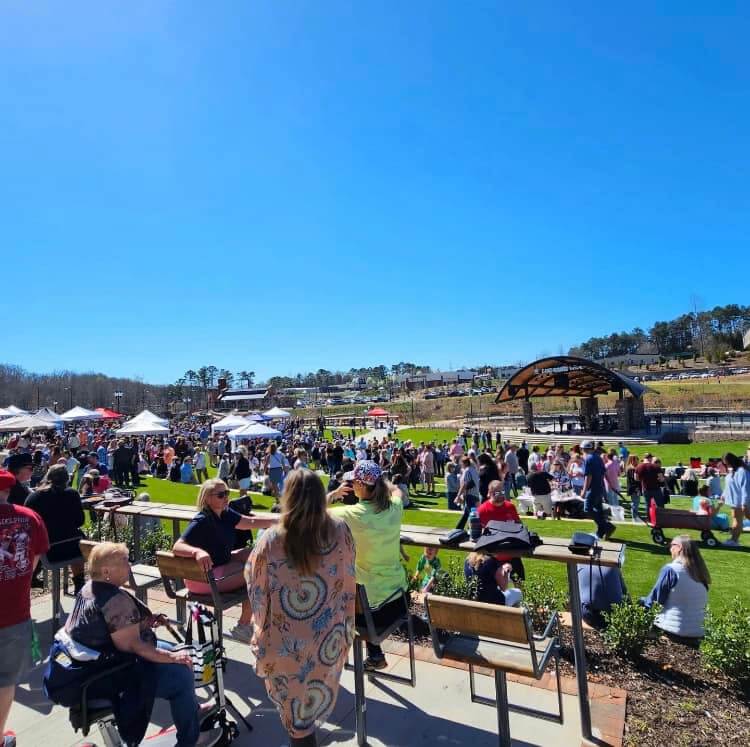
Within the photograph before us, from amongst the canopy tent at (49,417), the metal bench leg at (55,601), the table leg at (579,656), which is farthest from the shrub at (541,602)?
the canopy tent at (49,417)

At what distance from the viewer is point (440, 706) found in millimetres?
3117

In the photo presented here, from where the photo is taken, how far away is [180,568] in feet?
10.5

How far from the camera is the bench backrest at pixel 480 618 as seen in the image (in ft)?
7.88

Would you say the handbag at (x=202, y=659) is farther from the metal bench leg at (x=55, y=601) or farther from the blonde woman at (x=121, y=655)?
the metal bench leg at (x=55, y=601)

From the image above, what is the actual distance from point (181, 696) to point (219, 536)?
1014mm

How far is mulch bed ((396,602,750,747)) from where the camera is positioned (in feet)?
9.30

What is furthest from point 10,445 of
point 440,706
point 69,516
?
point 440,706

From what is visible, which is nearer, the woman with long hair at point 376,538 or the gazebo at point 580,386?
the woman with long hair at point 376,538

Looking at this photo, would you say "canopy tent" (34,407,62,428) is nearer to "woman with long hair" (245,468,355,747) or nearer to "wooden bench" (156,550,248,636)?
"wooden bench" (156,550,248,636)

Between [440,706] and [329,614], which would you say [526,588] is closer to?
[440,706]

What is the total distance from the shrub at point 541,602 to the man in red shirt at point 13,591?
3.48 m

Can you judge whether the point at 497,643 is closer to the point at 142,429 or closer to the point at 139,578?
the point at 139,578

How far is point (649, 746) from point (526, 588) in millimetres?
1742

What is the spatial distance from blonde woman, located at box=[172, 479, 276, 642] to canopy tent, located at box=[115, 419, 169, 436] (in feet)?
54.9
